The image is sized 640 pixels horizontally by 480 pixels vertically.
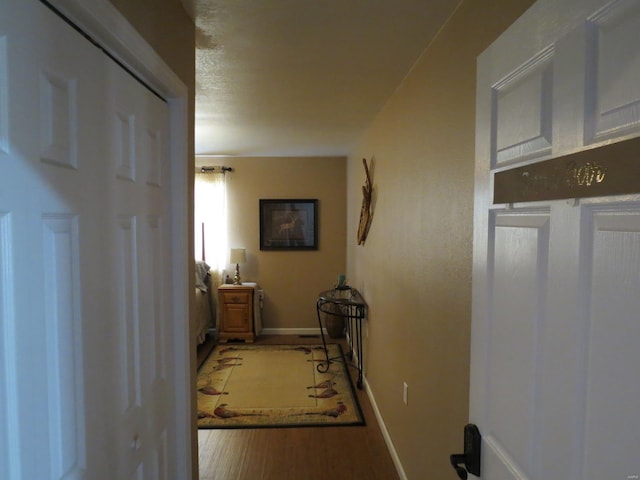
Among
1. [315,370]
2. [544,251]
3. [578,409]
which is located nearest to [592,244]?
[544,251]

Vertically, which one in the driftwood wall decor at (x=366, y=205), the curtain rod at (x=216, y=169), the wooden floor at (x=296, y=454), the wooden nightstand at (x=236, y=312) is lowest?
the wooden floor at (x=296, y=454)

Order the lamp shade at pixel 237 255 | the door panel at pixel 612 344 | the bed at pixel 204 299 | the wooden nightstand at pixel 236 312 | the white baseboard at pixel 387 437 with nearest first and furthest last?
1. the door panel at pixel 612 344
2. the white baseboard at pixel 387 437
3. the bed at pixel 204 299
4. the wooden nightstand at pixel 236 312
5. the lamp shade at pixel 237 255

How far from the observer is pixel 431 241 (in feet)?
5.95

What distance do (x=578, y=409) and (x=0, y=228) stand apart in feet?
3.13

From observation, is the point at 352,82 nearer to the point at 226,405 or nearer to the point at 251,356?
the point at 226,405

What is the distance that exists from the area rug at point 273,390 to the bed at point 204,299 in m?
0.37

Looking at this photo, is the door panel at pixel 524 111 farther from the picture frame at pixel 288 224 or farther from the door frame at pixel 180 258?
the picture frame at pixel 288 224

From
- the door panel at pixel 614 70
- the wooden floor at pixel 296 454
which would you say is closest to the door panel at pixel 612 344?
the door panel at pixel 614 70

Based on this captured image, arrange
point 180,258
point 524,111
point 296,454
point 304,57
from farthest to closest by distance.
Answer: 1. point 296,454
2. point 304,57
3. point 180,258
4. point 524,111

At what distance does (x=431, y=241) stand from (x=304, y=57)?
1128mm

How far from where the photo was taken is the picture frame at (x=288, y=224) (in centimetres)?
521

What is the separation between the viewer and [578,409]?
61 centimetres

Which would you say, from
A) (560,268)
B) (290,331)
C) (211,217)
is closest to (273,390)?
(290,331)

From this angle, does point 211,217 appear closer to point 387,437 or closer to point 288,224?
point 288,224
